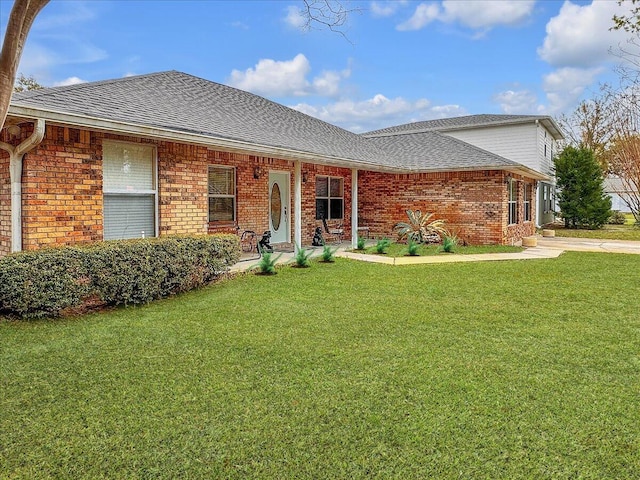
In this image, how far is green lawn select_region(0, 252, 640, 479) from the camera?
110 inches

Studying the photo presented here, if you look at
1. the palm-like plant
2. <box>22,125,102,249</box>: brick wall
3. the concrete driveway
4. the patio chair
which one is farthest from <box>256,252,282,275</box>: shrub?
the concrete driveway

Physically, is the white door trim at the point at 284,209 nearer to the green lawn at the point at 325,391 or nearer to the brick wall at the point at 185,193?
the brick wall at the point at 185,193

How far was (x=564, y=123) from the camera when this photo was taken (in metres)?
35.6

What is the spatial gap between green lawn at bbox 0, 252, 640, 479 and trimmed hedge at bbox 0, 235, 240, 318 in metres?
0.27

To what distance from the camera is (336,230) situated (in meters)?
15.2

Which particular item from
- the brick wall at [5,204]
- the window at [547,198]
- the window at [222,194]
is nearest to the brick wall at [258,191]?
the window at [222,194]

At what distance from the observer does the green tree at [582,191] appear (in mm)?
23672

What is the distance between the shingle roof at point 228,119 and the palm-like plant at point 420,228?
159cm

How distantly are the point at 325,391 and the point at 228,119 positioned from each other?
8.42m

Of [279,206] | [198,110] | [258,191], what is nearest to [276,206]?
[279,206]

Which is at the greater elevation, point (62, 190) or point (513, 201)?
point (513, 201)

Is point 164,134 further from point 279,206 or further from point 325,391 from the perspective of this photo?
point 279,206

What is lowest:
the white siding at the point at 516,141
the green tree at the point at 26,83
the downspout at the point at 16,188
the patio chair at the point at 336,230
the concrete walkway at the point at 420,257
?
the concrete walkway at the point at 420,257

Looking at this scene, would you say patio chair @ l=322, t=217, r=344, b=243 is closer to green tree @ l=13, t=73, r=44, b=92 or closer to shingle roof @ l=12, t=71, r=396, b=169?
shingle roof @ l=12, t=71, r=396, b=169
